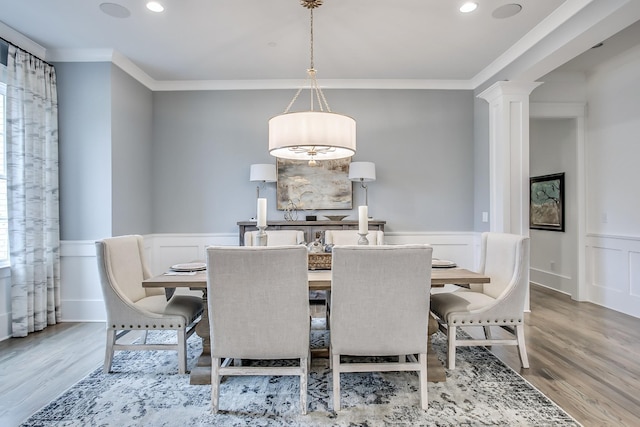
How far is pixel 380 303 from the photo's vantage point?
1.86 meters

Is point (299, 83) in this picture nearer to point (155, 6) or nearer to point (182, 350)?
point (155, 6)

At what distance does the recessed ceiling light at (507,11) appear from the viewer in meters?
2.80

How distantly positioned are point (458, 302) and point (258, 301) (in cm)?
147

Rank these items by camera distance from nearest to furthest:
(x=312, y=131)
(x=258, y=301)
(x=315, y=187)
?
(x=258, y=301)
(x=312, y=131)
(x=315, y=187)

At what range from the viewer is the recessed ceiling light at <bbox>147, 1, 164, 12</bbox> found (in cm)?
276

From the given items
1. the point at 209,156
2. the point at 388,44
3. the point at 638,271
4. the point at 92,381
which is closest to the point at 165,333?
the point at 92,381

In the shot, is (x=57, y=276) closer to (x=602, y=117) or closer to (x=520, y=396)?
(x=520, y=396)

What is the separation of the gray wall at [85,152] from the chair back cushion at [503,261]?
141 inches

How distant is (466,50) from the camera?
3.62 meters

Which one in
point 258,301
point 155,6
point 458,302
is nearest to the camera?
point 258,301

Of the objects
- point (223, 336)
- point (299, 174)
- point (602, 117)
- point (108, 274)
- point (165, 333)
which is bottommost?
point (165, 333)

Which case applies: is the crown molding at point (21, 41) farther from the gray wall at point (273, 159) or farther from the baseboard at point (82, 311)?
the baseboard at point (82, 311)

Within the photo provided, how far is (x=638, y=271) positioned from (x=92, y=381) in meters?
5.04

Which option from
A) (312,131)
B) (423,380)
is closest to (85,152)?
(312,131)
